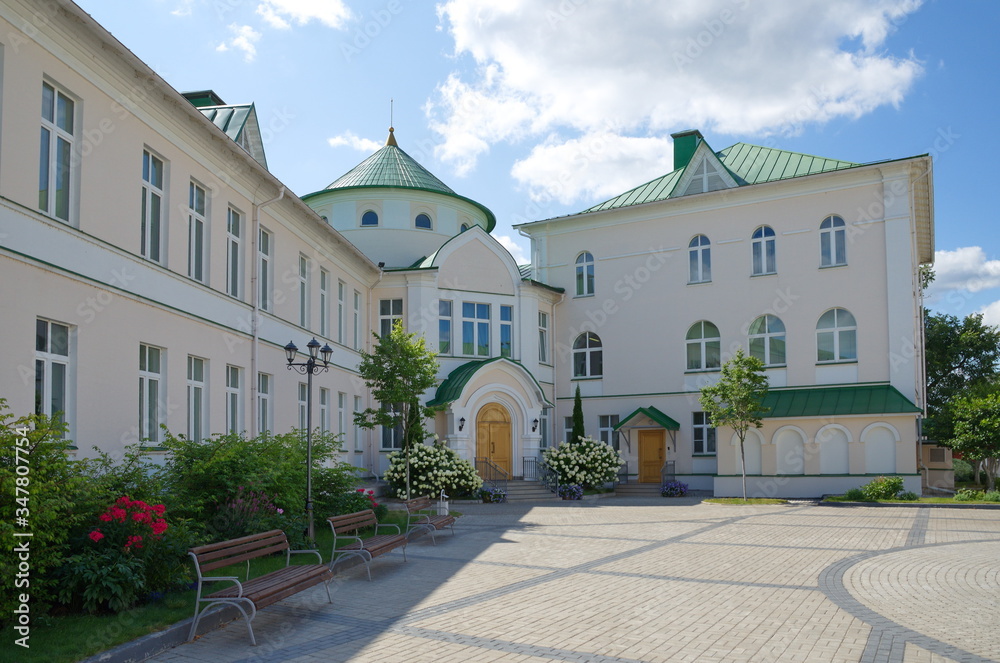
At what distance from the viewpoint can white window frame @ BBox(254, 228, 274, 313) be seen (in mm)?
20281

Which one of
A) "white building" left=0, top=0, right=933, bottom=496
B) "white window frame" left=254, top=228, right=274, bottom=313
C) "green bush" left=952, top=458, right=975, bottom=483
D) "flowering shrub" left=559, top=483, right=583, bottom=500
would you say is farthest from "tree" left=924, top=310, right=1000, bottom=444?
"white window frame" left=254, top=228, right=274, bottom=313

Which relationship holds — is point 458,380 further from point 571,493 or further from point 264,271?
point 264,271

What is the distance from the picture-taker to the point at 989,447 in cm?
2772

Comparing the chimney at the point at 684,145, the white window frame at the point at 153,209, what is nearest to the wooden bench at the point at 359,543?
the white window frame at the point at 153,209

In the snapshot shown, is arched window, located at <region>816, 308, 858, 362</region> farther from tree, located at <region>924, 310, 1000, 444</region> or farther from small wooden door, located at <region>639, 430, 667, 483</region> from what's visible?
tree, located at <region>924, 310, 1000, 444</region>

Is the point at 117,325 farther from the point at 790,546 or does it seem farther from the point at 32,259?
the point at 790,546

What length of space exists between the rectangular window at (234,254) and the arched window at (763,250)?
19.7 metres

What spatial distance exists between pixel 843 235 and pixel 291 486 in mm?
22759

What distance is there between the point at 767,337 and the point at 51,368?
25.1m

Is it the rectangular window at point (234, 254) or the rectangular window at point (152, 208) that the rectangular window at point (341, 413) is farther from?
the rectangular window at point (152, 208)

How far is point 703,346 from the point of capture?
107 ft

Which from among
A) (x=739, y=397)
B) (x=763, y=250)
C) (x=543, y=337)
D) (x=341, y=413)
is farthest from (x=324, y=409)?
(x=763, y=250)

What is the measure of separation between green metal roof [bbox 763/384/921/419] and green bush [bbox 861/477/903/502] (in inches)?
95.4

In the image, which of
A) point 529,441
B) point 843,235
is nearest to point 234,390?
point 529,441
